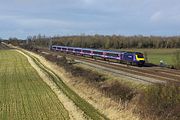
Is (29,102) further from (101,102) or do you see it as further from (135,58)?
(135,58)

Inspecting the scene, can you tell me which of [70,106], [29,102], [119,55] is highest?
[119,55]

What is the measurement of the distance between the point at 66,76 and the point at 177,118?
30579 mm

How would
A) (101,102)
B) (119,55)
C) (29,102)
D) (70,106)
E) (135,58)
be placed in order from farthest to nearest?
(119,55), (135,58), (29,102), (101,102), (70,106)

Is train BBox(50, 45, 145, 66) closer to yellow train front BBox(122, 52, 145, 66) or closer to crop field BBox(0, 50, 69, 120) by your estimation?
yellow train front BBox(122, 52, 145, 66)

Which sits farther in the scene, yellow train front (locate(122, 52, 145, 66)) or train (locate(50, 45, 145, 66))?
train (locate(50, 45, 145, 66))

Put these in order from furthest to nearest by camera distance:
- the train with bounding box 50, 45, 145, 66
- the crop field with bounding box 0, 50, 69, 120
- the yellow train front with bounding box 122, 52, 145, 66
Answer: the train with bounding box 50, 45, 145, 66
the yellow train front with bounding box 122, 52, 145, 66
the crop field with bounding box 0, 50, 69, 120

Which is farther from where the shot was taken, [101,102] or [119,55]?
[119,55]

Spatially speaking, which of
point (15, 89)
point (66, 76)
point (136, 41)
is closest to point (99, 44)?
point (136, 41)

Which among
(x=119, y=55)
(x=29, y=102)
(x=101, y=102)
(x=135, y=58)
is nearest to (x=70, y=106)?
(x=101, y=102)

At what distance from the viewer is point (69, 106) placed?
2722 cm

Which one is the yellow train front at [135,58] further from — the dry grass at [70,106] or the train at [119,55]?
the dry grass at [70,106]

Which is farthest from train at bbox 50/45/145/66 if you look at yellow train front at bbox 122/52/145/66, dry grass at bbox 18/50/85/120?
dry grass at bbox 18/50/85/120

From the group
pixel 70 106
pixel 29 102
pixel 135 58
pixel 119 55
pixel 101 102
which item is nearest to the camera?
pixel 70 106

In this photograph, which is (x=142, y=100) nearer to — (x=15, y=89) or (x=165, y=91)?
(x=165, y=91)
